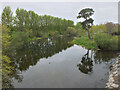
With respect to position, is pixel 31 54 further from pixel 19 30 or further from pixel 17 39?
pixel 19 30

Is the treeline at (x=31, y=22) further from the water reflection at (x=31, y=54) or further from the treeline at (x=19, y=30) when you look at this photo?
the water reflection at (x=31, y=54)

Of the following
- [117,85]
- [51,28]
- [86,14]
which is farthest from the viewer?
[51,28]

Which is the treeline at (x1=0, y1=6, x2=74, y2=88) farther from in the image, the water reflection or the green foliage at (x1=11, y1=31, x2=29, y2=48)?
the water reflection

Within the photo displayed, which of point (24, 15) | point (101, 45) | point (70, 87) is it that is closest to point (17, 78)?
point (70, 87)

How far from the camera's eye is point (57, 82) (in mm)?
8555

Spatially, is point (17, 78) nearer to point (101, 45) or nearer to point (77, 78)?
point (77, 78)

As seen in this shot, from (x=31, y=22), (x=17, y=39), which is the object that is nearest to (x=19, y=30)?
(x=31, y=22)

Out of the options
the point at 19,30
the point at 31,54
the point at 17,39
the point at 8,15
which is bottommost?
the point at 31,54

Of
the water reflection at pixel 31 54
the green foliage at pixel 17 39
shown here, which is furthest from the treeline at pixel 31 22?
the water reflection at pixel 31 54

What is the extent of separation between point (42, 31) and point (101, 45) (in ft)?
158

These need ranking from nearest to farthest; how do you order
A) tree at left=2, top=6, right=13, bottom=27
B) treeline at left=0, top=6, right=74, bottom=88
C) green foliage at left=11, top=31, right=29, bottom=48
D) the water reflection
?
treeline at left=0, top=6, right=74, bottom=88
the water reflection
green foliage at left=11, top=31, right=29, bottom=48
tree at left=2, top=6, right=13, bottom=27

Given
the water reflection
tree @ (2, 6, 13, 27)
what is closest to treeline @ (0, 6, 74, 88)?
tree @ (2, 6, 13, 27)

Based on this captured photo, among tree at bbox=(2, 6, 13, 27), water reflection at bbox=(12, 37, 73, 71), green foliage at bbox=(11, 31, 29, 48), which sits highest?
tree at bbox=(2, 6, 13, 27)

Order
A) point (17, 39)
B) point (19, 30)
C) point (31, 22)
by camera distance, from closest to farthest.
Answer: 1. point (17, 39)
2. point (19, 30)
3. point (31, 22)
